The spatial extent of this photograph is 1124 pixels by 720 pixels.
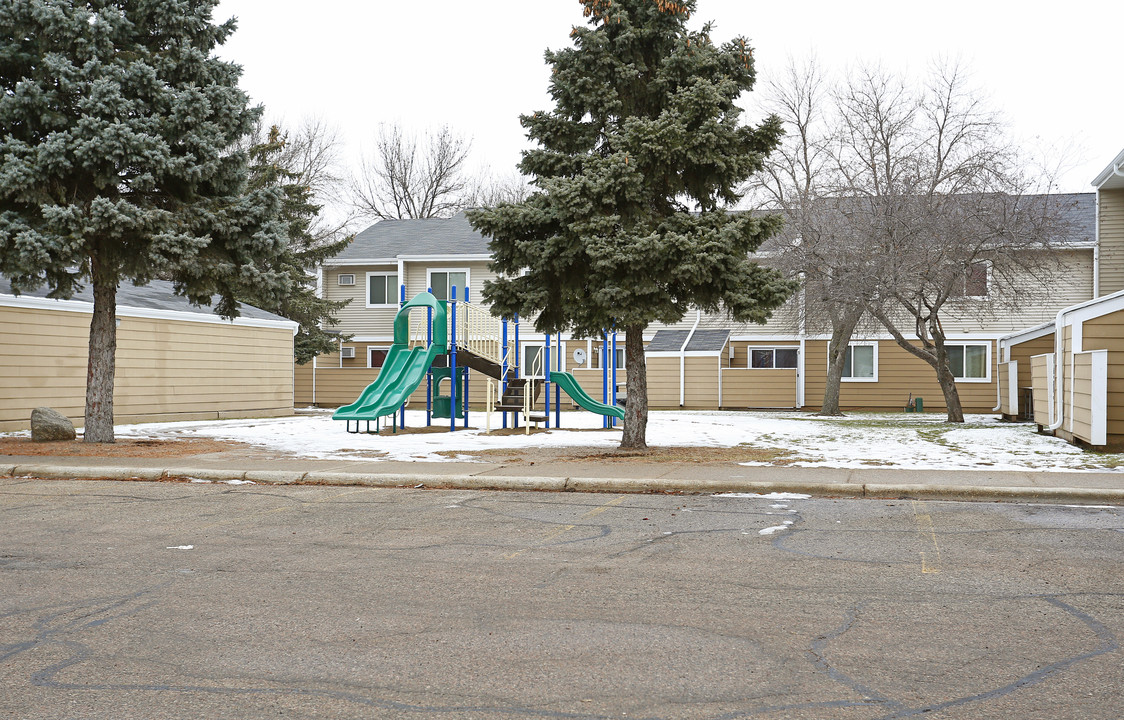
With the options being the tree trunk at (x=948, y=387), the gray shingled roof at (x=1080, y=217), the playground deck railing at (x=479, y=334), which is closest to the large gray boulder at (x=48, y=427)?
the playground deck railing at (x=479, y=334)

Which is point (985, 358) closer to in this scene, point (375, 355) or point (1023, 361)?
point (1023, 361)

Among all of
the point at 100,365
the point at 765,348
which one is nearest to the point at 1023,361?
the point at 765,348

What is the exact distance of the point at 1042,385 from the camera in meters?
18.6

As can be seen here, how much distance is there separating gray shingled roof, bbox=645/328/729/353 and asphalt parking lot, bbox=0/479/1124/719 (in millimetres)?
25452

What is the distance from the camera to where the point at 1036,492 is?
9680 millimetres

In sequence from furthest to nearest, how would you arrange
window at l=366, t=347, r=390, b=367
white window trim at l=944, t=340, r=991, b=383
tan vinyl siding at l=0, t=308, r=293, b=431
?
window at l=366, t=347, r=390, b=367 → white window trim at l=944, t=340, r=991, b=383 → tan vinyl siding at l=0, t=308, r=293, b=431

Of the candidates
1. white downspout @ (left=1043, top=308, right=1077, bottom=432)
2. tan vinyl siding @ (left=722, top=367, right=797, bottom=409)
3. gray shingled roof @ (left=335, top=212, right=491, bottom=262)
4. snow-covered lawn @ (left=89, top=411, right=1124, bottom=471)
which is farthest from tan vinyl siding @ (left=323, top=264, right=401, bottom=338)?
white downspout @ (left=1043, top=308, right=1077, bottom=432)

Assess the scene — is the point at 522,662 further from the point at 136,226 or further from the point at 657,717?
the point at 136,226

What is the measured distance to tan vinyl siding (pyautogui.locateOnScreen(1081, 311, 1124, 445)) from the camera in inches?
555

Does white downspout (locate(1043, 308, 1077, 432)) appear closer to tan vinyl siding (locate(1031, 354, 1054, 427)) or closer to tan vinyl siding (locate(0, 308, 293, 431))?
tan vinyl siding (locate(1031, 354, 1054, 427))

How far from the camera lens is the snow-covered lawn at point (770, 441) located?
13.2m

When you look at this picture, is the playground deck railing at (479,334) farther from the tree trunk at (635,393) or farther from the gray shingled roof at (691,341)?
the gray shingled roof at (691,341)

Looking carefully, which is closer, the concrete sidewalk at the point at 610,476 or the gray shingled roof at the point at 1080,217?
the concrete sidewalk at the point at 610,476

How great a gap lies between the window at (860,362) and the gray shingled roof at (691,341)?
429 cm
